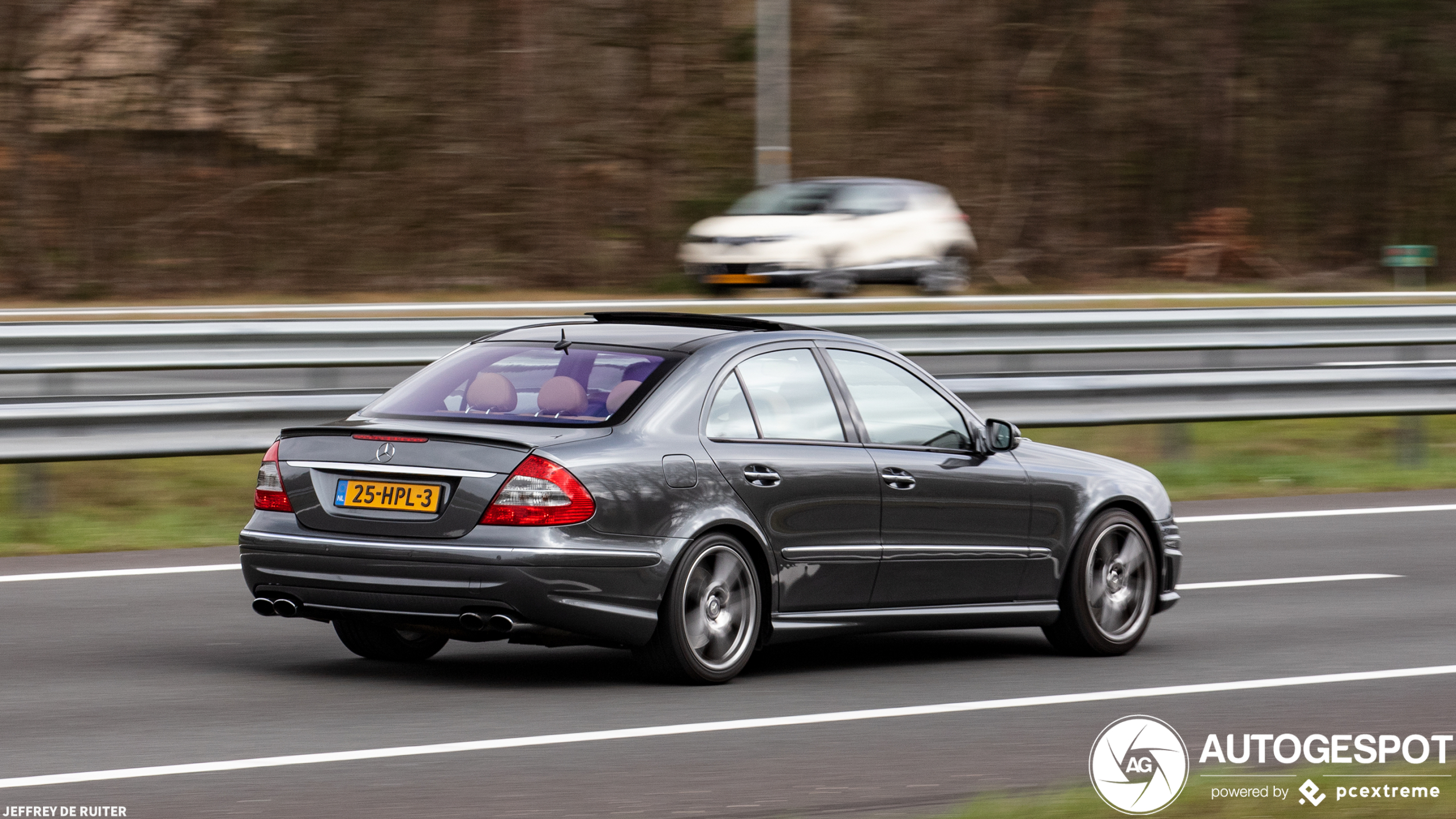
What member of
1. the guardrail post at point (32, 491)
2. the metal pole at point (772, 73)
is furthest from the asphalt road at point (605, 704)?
the metal pole at point (772, 73)

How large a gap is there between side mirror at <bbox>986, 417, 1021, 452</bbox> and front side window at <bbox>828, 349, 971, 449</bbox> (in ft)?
0.30

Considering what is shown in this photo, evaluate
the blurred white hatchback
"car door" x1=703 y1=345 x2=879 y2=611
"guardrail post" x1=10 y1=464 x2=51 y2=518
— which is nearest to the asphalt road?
"car door" x1=703 y1=345 x2=879 y2=611

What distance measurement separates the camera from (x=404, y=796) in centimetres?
589

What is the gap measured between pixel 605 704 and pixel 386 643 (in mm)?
1258

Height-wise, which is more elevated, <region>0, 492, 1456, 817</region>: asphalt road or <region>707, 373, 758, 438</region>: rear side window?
<region>707, 373, 758, 438</region>: rear side window

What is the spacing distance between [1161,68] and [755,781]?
33.5 meters

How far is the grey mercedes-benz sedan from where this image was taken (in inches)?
288

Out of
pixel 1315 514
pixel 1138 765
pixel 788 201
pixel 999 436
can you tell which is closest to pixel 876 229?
pixel 788 201

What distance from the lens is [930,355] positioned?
593 inches

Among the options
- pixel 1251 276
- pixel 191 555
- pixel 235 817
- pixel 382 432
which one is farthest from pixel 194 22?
pixel 235 817

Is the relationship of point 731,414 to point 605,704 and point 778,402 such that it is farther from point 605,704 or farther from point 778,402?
point 605,704

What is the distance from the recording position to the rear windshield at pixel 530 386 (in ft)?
25.4

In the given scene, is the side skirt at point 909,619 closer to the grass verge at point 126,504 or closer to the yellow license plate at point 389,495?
the yellow license plate at point 389,495

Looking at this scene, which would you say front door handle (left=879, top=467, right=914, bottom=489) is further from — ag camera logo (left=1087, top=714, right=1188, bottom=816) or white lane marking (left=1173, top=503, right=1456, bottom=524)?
white lane marking (left=1173, top=503, right=1456, bottom=524)
